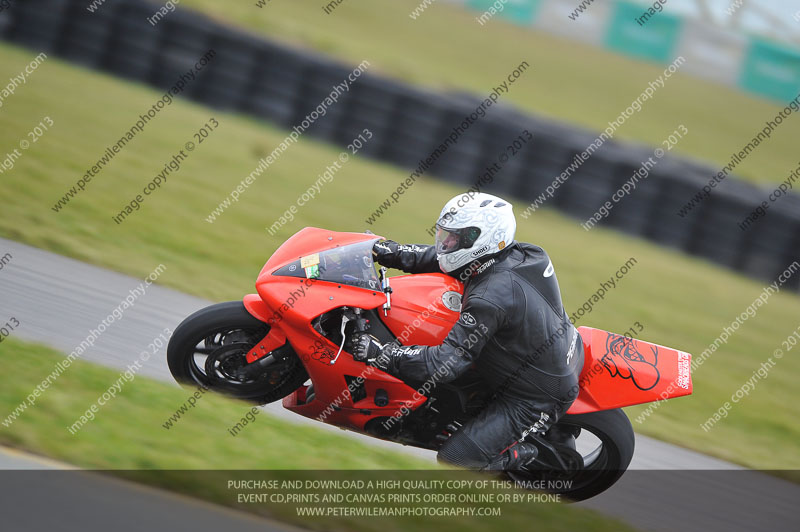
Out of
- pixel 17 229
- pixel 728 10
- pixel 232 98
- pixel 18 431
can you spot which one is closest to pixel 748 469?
pixel 18 431

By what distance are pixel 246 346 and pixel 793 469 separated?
4593 mm

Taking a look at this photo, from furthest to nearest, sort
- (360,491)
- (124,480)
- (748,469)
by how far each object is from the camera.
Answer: (748,469)
(360,491)
(124,480)

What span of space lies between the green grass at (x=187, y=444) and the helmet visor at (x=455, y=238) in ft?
3.91

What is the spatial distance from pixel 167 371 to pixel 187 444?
1.20 m

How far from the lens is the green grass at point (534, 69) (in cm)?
1762

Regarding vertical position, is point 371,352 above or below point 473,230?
below

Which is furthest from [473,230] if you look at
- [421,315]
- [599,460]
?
[599,460]

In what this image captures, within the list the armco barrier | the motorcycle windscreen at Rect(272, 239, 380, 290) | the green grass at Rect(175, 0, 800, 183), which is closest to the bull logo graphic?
the motorcycle windscreen at Rect(272, 239, 380, 290)

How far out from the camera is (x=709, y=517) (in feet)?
16.7

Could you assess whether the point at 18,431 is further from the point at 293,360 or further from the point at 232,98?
the point at 232,98

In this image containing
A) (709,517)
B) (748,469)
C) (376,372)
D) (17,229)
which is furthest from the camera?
(17,229)

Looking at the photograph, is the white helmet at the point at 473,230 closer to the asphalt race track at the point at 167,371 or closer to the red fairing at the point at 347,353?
the red fairing at the point at 347,353

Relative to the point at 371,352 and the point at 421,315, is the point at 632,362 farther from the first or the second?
the point at 371,352

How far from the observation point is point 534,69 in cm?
2258
